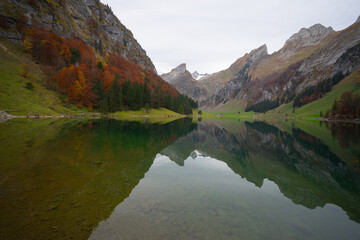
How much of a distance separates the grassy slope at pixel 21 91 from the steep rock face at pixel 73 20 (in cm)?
1936

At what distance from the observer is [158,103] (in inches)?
4592

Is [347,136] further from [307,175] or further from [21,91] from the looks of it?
[21,91]

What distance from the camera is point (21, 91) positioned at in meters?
59.8

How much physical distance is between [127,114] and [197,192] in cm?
9131

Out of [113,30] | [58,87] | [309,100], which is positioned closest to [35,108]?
[58,87]

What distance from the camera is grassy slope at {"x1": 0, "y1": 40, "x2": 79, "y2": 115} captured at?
5447cm

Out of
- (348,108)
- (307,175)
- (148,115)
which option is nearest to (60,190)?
(307,175)

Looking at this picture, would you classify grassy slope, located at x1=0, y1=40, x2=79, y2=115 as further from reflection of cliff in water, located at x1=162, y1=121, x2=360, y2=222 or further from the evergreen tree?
reflection of cliff in water, located at x1=162, y1=121, x2=360, y2=222

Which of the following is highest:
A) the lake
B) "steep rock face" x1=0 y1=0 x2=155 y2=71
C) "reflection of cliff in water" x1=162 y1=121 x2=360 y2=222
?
"steep rock face" x1=0 y1=0 x2=155 y2=71

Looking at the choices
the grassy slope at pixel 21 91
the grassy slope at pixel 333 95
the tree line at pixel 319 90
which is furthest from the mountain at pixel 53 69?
the tree line at pixel 319 90

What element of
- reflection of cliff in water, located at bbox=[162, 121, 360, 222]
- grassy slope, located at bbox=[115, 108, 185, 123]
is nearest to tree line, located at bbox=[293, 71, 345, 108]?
grassy slope, located at bbox=[115, 108, 185, 123]

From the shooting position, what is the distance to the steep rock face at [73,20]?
9216cm

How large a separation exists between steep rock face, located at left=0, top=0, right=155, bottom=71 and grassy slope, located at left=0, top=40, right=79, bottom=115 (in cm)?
1936

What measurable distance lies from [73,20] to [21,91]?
105 meters
